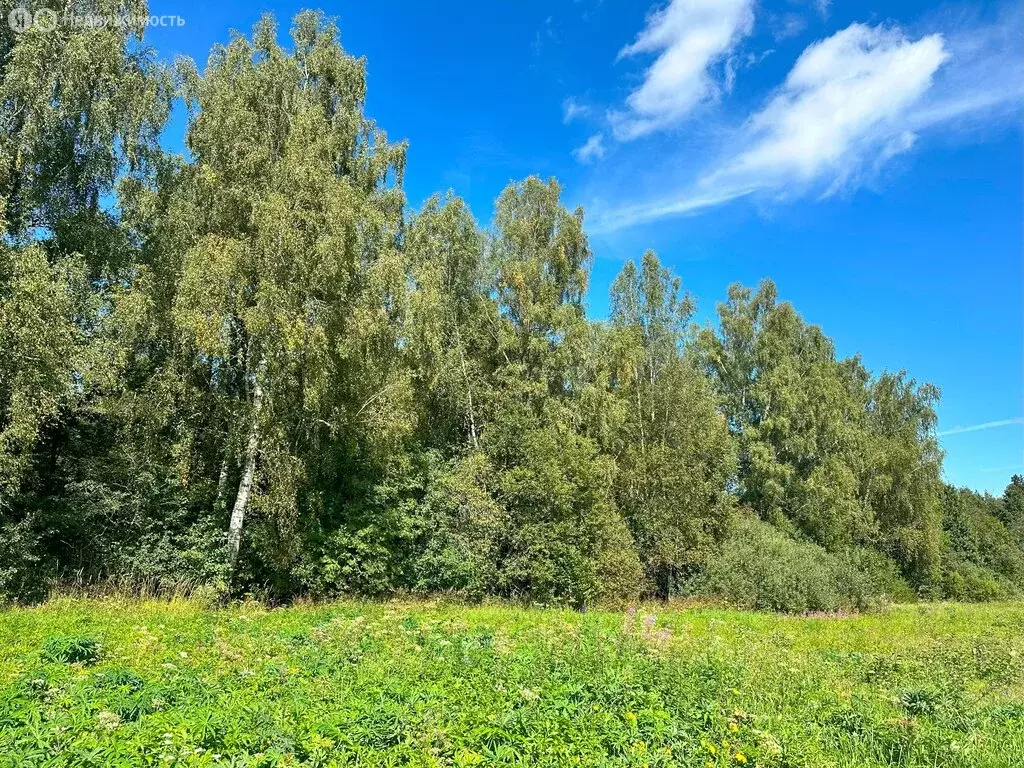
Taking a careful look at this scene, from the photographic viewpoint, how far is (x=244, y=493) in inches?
634

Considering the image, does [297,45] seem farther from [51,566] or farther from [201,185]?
[51,566]

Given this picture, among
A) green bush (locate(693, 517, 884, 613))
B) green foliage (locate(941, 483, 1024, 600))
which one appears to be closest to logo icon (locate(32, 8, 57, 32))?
green bush (locate(693, 517, 884, 613))

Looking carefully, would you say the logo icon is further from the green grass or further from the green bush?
the green bush

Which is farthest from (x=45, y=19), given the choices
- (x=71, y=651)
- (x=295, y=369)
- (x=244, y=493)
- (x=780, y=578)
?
(x=780, y=578)

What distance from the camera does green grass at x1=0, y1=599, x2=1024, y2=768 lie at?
4.54 metres

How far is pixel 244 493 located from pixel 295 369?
3732 mm

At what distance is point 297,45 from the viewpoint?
20297 mm

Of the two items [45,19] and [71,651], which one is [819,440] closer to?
[71,651]

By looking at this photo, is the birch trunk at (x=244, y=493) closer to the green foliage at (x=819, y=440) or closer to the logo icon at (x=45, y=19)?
the logo icon at (x=45, y=19)

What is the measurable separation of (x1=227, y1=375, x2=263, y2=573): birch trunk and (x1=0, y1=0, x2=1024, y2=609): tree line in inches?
5.4

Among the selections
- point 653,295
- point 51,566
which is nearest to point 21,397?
point 51,566

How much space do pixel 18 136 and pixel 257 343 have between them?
25.0ft

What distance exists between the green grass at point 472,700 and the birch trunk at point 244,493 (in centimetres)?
574

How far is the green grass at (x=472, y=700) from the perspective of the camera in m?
4.54
